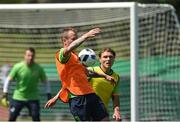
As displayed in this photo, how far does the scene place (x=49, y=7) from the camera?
14797mm

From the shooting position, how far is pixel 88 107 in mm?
9875

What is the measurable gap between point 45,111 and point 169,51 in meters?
3.36

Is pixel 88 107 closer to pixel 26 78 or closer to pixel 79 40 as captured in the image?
pixel 79 40

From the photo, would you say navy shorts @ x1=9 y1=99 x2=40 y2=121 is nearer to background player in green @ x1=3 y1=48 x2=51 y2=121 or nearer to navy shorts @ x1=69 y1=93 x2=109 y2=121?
background player in green @ x1=3 y1=48 x2=51 y2=121

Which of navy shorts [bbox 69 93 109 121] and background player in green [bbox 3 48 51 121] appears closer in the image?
navy shorts [bbox 69 93 109 121]

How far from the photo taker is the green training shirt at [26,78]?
49.2 feet

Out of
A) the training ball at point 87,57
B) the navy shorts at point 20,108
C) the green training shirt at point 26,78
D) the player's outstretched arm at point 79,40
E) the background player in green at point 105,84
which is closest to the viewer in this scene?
the player's outstretched arm at point 79,40

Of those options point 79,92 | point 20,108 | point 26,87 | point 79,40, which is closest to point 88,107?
point 79,92

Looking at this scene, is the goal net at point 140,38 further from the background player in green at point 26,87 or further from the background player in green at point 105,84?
the background player in green at point 105,84

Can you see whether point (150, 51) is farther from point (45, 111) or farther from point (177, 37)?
point (45, 111)

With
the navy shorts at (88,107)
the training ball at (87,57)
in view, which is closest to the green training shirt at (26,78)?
the training ball at (87,57)

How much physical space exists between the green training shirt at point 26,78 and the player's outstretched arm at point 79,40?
5.57 meters

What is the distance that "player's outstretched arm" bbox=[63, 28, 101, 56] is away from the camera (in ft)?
29.7

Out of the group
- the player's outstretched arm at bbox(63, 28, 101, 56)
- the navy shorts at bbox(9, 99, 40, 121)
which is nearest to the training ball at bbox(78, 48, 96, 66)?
the player's outstretched arm at bbox(63, 28, 101, 56)
